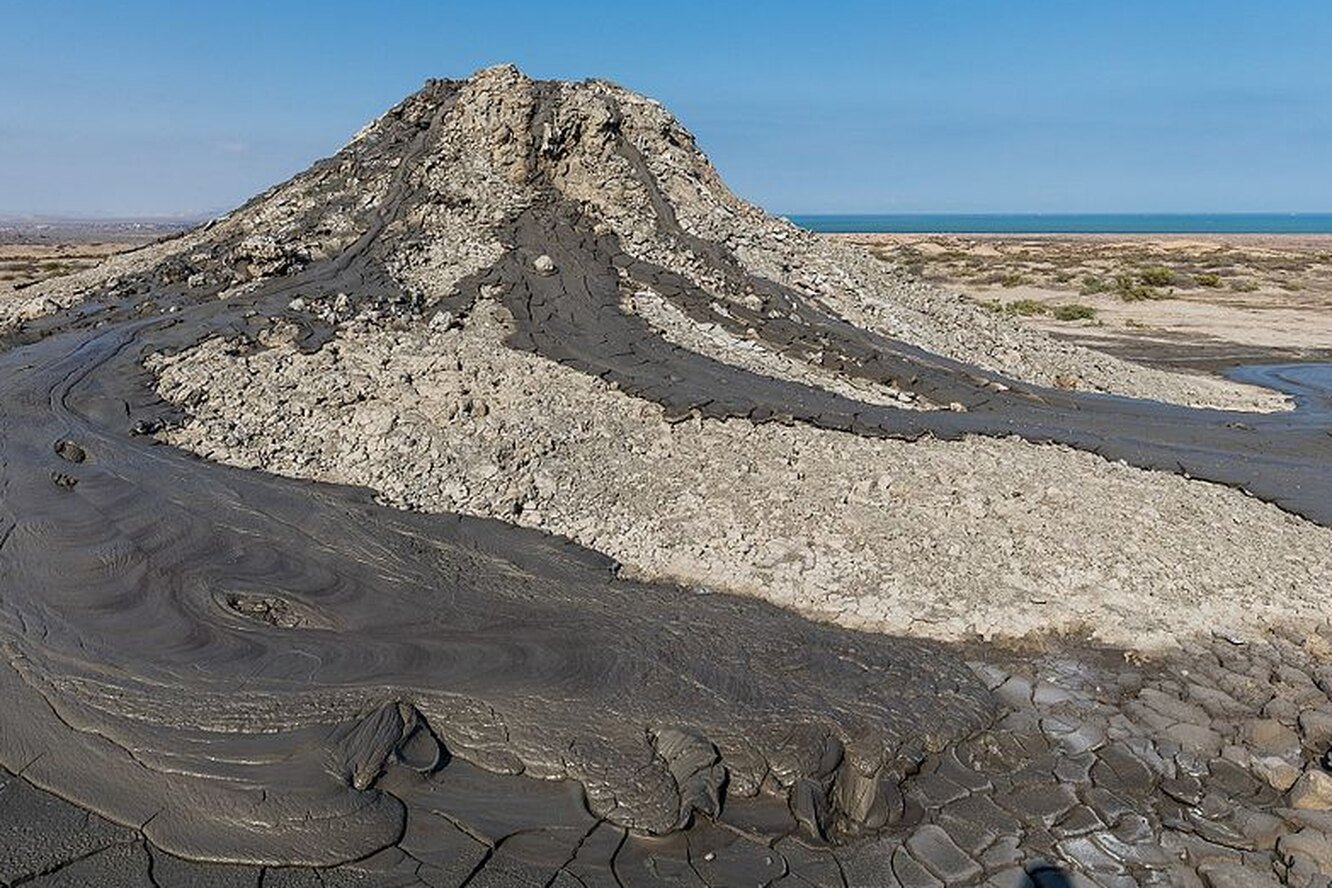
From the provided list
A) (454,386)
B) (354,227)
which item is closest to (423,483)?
(454,386)

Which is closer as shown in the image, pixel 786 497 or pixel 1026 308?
pixel 786 497

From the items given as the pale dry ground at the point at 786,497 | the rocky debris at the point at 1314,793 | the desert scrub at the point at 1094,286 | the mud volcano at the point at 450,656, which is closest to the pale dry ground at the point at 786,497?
the pale dry ground at the point at 786,497

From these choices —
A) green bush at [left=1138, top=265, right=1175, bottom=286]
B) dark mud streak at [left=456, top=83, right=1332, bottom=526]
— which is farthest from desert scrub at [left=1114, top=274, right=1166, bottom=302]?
dark mud streak at [left=456, top=83, right=1332, bottom=526]

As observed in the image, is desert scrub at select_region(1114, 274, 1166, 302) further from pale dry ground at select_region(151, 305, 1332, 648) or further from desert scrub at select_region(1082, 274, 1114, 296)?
pale dry ground at select_region(151, 305, 1332, 648)

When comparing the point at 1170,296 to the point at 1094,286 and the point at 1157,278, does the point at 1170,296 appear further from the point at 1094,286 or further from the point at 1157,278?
the point at 1157,278

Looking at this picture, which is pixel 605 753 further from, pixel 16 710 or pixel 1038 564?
pixel 1038 564

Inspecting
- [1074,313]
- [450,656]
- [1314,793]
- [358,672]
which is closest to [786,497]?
[450,656]

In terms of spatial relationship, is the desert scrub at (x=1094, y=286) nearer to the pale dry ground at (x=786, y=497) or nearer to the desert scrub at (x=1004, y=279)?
the desert scrub at (x=1004, y=279)
